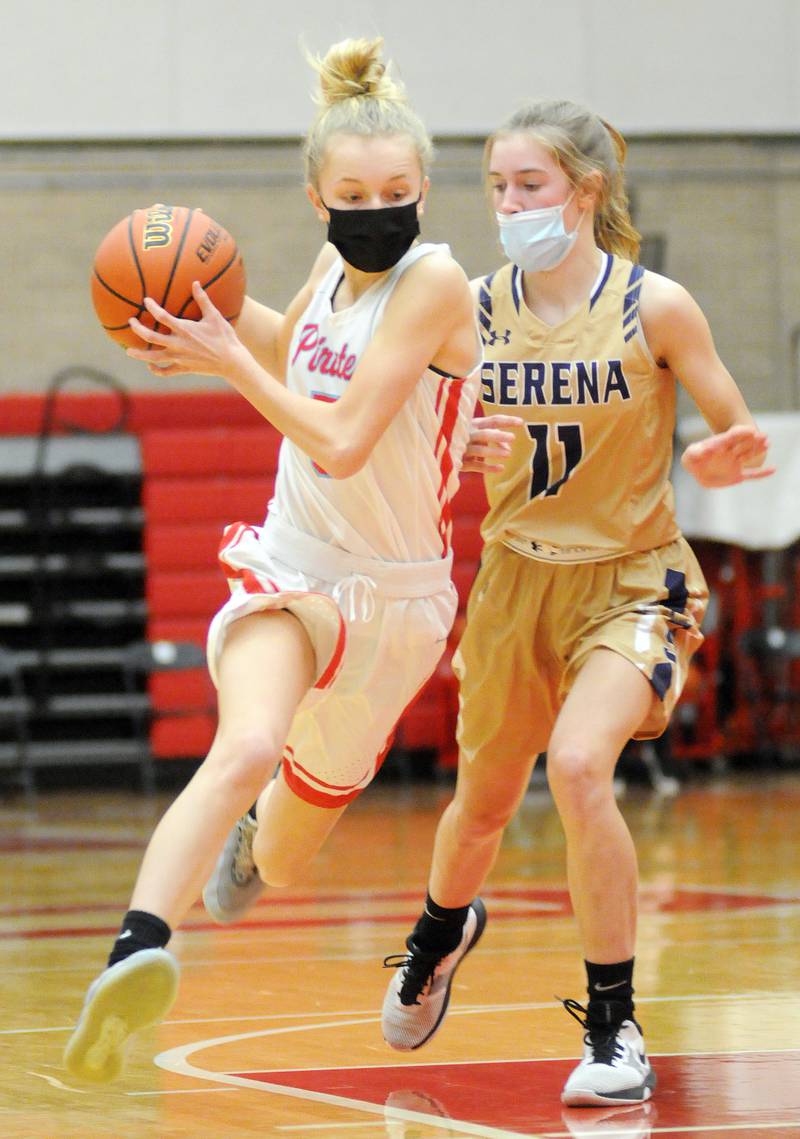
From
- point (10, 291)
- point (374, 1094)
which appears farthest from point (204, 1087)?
point (10, 291)

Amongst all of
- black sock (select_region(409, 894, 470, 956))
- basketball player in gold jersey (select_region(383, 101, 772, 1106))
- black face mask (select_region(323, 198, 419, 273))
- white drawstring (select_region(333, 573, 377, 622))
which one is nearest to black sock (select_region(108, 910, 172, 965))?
white drawstring (select_region(333, 573, 377, 622))

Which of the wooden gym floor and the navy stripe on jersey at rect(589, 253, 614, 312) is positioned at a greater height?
the navy stripe on jersey at rect(589, 253, 614, 312)

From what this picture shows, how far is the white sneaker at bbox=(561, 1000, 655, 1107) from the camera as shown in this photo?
10.9 ft

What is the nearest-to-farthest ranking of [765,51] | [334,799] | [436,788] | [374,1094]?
1. [374,1094]
2. [334,799]
3. [436,788]
4. [765,51]

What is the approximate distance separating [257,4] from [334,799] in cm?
951

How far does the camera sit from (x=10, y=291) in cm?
1217

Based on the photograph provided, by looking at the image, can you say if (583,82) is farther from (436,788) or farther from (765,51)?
(436,788)

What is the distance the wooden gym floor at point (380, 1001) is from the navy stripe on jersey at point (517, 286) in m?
1.52

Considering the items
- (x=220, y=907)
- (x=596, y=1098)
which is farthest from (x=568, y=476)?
(x=220, y=907)

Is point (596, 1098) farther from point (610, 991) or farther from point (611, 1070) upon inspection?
point (610, 991)

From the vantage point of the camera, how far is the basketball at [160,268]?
3.38 meters

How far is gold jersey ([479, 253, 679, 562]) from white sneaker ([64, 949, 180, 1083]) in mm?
1310

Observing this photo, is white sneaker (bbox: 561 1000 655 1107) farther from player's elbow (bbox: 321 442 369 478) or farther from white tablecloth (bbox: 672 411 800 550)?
white tablecloth (bbox: 672 411 800 550)

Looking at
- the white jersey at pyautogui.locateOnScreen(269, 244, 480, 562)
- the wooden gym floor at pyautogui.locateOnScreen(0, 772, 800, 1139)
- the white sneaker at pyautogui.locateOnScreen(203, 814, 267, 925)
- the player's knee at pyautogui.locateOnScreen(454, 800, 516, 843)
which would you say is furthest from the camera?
the white sneaker at pyautogui.locateOnScreen(203, 814, 267, 925)
